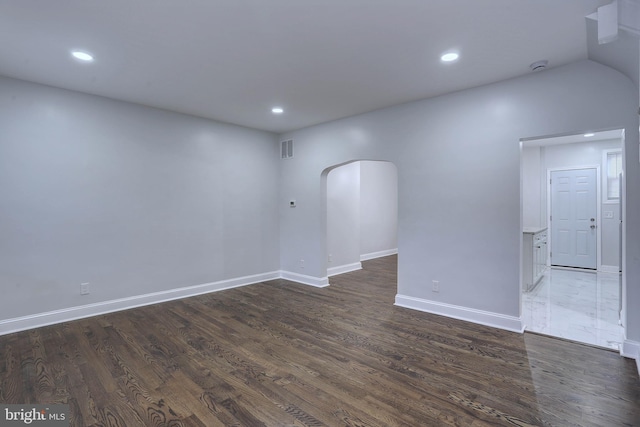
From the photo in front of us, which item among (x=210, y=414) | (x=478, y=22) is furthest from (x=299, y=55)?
(x=210, y=414)

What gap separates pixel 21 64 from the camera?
3096 mm

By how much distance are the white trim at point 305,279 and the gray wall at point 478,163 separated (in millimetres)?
1553

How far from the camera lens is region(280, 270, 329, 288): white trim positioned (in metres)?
5.45

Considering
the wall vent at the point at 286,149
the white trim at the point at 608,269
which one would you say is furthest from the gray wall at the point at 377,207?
the white trim at the point at 608,269

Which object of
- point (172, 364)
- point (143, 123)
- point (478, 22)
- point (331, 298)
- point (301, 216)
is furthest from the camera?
point (301, 216)

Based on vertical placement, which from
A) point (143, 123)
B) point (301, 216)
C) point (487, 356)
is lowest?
point (487, 356)

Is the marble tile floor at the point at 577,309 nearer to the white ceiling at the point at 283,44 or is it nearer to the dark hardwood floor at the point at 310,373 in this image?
the dark hardwood floor at the point at 310,373

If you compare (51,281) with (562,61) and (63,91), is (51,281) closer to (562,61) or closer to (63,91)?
(63,91)

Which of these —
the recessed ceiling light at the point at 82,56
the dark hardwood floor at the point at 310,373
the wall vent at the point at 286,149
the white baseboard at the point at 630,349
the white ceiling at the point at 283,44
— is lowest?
the dark hardwood floor at the point at 310,373

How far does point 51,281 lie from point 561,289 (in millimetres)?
7237

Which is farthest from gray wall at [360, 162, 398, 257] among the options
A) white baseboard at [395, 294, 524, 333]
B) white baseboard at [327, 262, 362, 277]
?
white baseboard at [395, 294, 524, 333]

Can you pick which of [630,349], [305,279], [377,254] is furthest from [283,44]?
[377,254]

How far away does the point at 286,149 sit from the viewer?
5.95 meters

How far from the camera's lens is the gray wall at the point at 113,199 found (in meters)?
3.49
